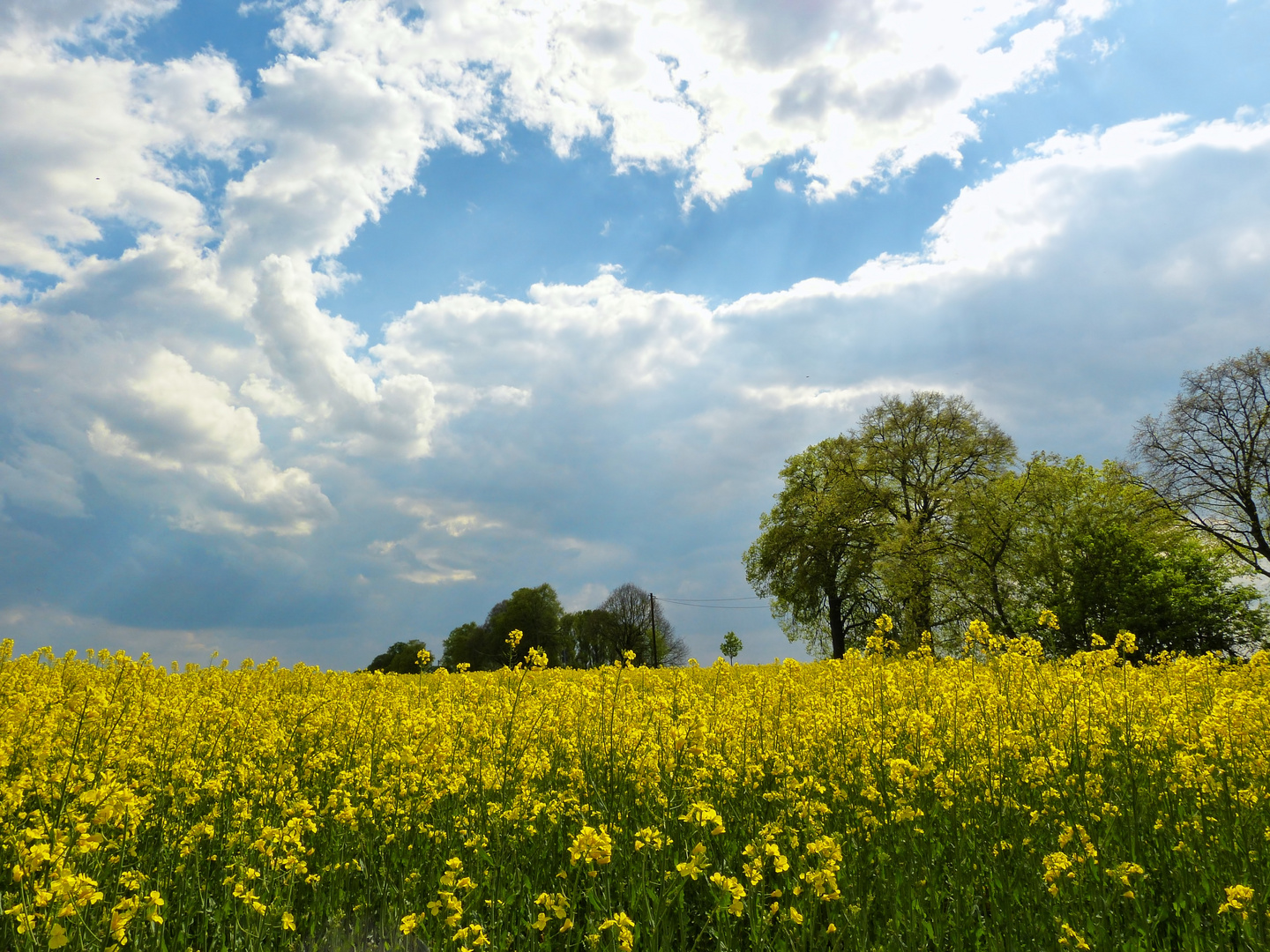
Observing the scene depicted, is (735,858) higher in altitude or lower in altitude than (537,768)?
lower

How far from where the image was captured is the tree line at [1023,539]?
2781 centimetres

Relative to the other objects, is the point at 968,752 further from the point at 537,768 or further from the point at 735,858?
the point at 537,768

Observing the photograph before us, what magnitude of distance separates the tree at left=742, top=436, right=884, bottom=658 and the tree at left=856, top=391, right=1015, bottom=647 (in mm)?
1010

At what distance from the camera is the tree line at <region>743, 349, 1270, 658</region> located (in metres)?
27.8

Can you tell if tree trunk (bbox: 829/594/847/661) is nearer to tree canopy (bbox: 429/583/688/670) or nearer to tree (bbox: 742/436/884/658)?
tree (bbox: 742/436/884/658)

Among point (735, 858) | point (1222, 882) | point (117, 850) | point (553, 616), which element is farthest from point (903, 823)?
point (553, 616)

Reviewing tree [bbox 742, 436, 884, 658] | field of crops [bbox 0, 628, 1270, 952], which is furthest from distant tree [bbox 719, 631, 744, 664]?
field of crops [bbox 0, 628, 1270, 952]

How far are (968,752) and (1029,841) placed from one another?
6.16 ft

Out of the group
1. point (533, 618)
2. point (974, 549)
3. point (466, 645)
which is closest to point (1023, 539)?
point (974, 549)

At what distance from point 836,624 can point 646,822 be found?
114 ft

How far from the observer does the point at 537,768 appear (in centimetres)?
520

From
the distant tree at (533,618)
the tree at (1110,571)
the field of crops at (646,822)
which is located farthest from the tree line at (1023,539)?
the distant tree at (533,618)

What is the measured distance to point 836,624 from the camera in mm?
37250

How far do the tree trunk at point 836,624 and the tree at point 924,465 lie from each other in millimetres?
4784
